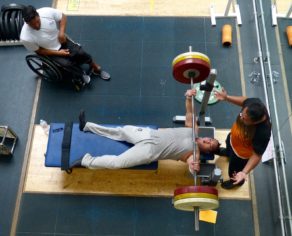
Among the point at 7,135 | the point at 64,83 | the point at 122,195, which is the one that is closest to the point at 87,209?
the point at 122,195

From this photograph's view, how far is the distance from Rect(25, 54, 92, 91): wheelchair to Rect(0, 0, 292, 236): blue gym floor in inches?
4.4

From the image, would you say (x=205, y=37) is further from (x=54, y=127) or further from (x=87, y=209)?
(x=87, y=209)

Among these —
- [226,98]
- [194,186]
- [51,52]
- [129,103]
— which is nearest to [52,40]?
[51,52]

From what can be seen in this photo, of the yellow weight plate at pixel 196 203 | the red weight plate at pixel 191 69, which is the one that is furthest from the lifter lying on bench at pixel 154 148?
the yellow weight plate at pixel 196 203

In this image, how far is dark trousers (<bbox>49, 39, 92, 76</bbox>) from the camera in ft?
12.3

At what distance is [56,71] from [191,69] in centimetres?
170

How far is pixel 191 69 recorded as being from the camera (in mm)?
3104

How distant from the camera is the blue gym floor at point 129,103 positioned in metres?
3.41

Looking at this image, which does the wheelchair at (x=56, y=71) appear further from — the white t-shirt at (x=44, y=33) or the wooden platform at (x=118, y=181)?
the wooden platform at (x=118, y=181)

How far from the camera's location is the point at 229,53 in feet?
14.1

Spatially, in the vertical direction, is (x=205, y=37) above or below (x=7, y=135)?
above

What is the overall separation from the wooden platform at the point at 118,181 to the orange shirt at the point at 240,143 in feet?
2.19

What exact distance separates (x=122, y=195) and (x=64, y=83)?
5.42 ft

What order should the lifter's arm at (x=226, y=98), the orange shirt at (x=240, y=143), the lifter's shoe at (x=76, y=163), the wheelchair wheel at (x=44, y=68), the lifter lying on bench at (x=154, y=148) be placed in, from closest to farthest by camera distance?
the orange shirt at (x=240, y=143), the lifter's arm at (x=226, y=98), the lifter lying on bench at (x=154, y=148), the lifter's shoe at (x=76, y=163), the wheelchair wheel at (x=44, y=68)
